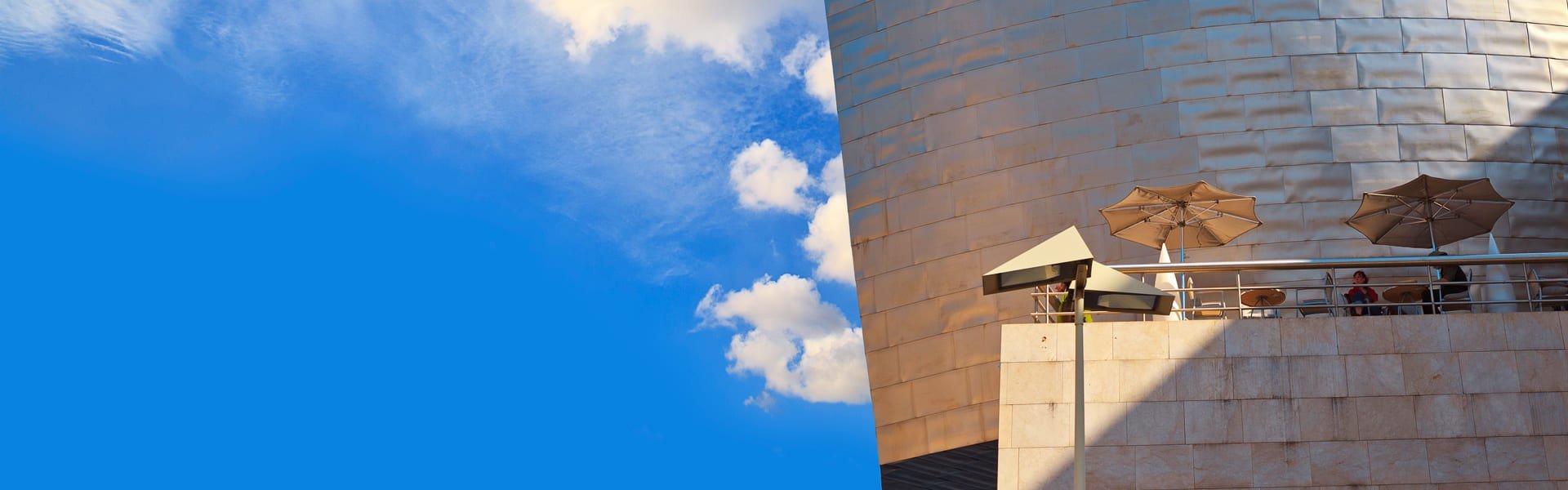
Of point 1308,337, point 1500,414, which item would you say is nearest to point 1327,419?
point 1308,337

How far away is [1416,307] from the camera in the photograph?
14648mm

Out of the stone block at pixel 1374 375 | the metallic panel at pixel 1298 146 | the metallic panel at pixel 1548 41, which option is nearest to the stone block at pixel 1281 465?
the stone block at pixel 1374 375

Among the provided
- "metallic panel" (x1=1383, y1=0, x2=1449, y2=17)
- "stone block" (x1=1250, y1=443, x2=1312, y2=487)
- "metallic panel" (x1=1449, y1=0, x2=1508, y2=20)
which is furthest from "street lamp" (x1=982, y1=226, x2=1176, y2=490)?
"metallic panel" (x1=1449, y1=0, x2=1508, y2=20)

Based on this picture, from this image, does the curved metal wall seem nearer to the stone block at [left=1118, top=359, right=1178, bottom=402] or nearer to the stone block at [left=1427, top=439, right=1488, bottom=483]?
the stone block at [left=1118, top=359, right=1178, bottom=402]

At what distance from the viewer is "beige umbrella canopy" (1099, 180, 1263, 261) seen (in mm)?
16328

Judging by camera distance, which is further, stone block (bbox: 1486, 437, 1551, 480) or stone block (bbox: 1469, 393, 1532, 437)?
stone block (bbox: 1469, 393, 1532, 437)

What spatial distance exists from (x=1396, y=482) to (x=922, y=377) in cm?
920

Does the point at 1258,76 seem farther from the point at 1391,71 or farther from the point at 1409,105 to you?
the point at 1409,105

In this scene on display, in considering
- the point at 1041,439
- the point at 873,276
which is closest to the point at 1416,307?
the point at 1041,439

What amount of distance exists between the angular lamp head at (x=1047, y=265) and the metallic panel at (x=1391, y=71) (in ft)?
39.8

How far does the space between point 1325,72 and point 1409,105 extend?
3.92 ft

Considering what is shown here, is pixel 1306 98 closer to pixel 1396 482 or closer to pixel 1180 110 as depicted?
pixel 1180 110

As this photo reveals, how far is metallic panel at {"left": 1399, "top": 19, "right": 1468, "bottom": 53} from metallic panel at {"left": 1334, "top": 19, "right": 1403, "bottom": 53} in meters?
0.13

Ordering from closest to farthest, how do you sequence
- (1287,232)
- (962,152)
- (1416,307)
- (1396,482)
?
1. (1396,482)
2. (1416,307)
3. (1287,232)
4. (962,152)
